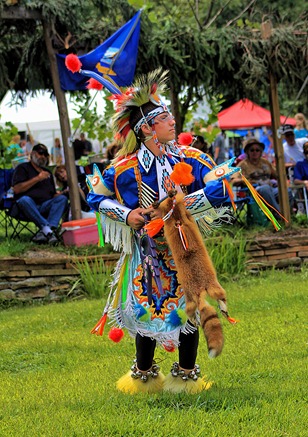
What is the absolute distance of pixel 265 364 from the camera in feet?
18.2

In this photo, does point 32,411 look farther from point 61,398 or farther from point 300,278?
point 300,278

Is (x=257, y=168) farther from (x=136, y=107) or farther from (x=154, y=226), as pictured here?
(x=154, y=226)

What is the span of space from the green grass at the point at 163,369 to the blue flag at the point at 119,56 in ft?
8.98

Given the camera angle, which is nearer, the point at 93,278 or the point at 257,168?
the point at 93,278

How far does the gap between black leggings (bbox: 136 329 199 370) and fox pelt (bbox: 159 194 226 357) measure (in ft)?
1.38

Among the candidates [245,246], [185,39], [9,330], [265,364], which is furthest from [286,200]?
[265,364]

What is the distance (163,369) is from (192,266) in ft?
5.67

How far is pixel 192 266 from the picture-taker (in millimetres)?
4285

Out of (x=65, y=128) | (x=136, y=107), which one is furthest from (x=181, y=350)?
(x=65, y=128)

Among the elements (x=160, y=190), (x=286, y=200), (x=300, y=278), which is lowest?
(x=300, y=278)

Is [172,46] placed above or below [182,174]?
above

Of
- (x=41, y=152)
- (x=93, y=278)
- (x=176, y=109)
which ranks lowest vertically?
(x=93, y=278)

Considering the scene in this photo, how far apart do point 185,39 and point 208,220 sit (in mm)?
6257

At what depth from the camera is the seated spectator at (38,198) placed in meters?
10.1
